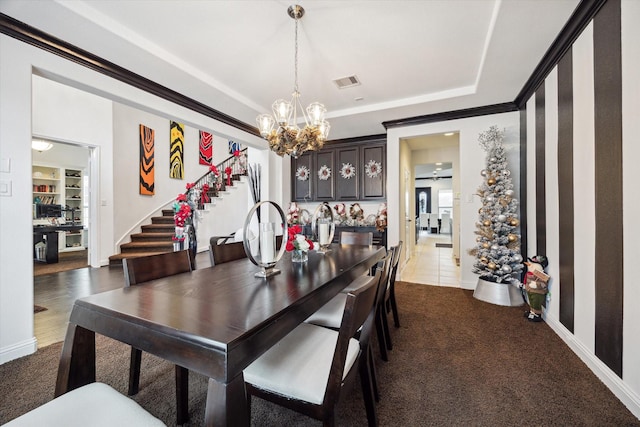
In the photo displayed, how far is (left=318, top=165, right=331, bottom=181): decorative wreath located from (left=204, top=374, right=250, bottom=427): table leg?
4813 mm

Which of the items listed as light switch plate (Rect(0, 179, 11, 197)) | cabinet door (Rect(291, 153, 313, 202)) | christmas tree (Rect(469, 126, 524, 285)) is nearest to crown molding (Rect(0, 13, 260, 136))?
light switch plate (Rect(0, 179, 11, 197))

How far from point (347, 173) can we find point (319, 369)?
4.42 metres

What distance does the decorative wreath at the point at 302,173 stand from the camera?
18.3ft

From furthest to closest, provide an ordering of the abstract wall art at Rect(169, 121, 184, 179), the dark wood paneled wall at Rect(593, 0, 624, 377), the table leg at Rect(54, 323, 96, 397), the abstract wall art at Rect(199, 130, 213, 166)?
the abstract wall art at Rect(199, 130, 213, 166) → the abstract wall art at Rect(169, 121, 184, 179) → the dark wood paneled wall at Rect(593, 0, 624, 377) → the table leg at Rect(54, 323, 96, 397)

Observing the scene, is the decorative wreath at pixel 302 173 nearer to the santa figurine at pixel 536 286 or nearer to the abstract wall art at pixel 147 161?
the abstract wall art at pixel 147 161

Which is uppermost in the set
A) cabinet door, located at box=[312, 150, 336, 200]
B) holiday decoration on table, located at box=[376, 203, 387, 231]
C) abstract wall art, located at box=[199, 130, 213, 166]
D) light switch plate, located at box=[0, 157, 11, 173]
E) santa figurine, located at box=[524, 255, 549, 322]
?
abstract wall art, located at box=[199, 130, 213, 166]

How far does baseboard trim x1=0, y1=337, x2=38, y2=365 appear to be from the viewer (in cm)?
187

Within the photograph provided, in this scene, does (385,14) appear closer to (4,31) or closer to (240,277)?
(240,277)

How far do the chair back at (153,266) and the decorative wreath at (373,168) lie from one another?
390 cm

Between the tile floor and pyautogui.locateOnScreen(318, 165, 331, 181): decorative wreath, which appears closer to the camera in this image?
the tile floor

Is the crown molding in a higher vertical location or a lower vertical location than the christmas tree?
higher

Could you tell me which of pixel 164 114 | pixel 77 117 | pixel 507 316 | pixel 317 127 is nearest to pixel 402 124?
pixel 317 127

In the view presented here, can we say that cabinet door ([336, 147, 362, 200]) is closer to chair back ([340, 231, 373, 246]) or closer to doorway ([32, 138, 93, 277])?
chair back ([340, 231, 373, 246])

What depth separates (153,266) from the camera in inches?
61.4
